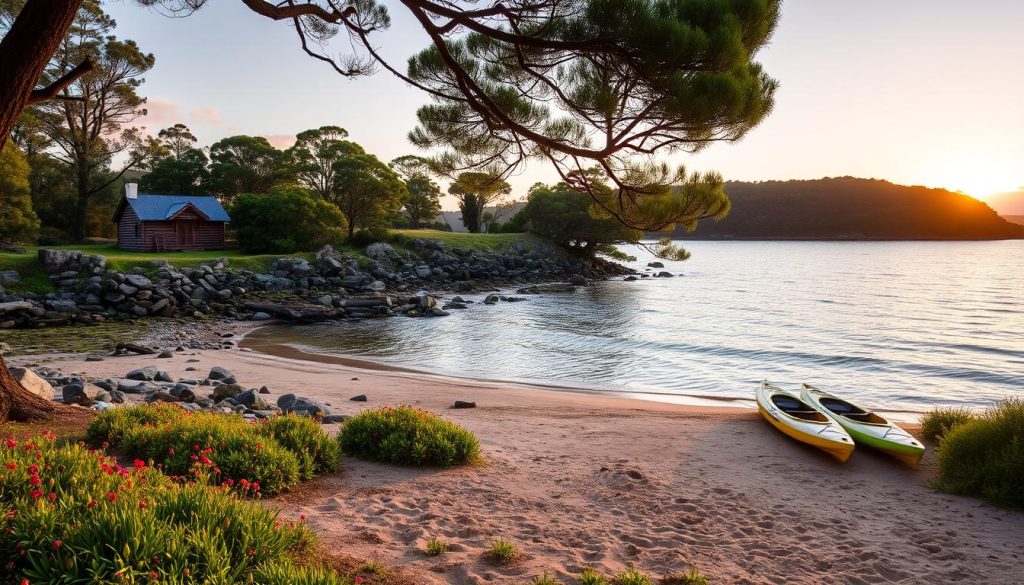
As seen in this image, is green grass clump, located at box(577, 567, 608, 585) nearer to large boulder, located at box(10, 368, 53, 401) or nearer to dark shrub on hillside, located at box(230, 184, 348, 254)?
large boulder, located at box(10, 368, 53, 401)

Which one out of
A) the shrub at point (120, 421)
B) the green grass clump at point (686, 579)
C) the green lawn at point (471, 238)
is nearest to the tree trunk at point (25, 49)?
the shrub at point (120, 421)

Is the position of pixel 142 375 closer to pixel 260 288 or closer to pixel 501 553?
pixel 501 553

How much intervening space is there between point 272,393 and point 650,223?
8.85 metres

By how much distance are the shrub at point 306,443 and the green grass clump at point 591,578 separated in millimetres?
3459

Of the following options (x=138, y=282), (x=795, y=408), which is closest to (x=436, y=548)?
(x=795, y=408)

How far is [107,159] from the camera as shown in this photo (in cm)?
4481

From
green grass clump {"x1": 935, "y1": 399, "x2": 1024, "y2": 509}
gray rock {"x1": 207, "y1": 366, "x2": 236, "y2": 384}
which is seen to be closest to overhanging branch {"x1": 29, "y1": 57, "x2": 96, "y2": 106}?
gray rock {"x1": 207, "y1": 366, "x2": 236, "y2": 384}

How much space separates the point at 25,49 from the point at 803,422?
1196cm

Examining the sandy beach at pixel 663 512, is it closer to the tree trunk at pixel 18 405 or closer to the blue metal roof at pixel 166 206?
the tree trunk at pixel 18 405

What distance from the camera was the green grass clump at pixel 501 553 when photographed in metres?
5.21

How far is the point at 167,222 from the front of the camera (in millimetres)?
37969

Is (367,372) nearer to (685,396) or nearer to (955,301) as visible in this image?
(685,396)

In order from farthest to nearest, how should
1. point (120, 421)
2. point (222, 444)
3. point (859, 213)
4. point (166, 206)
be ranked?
point (859, 213)
point (166, 206)
point (120, 421)
point (222, 444)

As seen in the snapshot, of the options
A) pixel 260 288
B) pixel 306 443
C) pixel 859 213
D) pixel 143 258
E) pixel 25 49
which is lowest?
pixel 306 443
